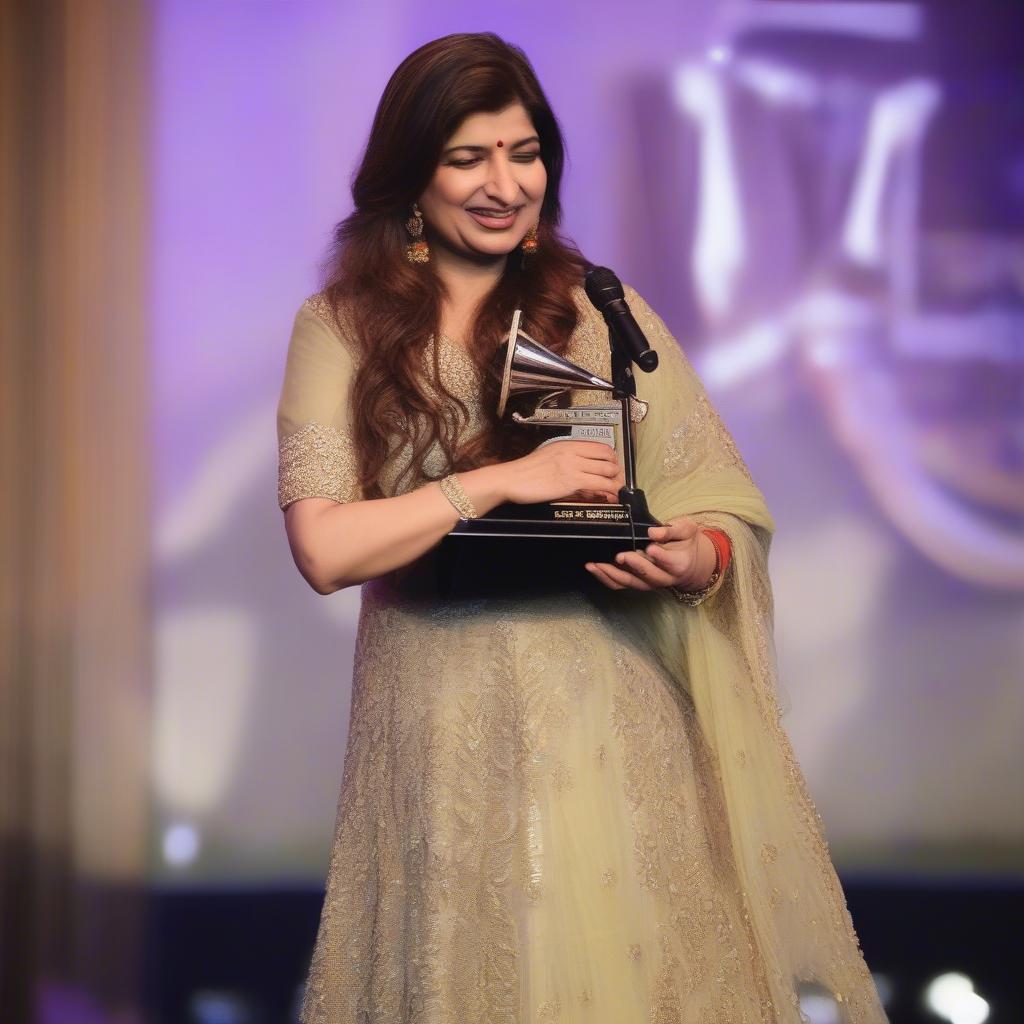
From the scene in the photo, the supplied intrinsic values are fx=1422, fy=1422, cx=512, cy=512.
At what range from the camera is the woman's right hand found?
1.86 metres

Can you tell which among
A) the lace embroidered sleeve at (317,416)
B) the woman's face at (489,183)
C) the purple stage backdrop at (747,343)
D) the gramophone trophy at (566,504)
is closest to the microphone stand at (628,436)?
the gramophone trophy at (566,504)

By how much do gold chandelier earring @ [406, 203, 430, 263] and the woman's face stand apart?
0.06 m

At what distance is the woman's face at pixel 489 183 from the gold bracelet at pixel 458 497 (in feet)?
1.39

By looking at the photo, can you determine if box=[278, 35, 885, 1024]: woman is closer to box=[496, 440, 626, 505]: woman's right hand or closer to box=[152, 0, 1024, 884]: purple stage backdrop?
box=[496, 440, 626, 505]: woman's right hand

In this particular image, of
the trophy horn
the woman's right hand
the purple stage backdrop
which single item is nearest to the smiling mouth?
the trophy horn

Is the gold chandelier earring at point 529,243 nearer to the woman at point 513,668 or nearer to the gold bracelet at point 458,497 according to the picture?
the woman at point 513,668

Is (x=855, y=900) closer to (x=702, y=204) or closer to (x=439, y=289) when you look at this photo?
(x=702, y=204)

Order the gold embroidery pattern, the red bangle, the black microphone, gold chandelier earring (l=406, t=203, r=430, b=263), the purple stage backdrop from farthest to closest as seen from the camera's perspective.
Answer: the purple stage backdrop < gold chandelier earring (l=406, t=203, r=430, b=263) < the red bangle < the gold embroidery pattern < the black microphone

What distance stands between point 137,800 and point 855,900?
2344 millimetres

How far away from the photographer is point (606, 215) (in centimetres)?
466

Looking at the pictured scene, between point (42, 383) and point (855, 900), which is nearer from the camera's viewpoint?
point (42, 383)

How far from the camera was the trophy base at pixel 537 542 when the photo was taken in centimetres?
184

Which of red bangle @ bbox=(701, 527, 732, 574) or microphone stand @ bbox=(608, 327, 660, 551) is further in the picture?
red bangle @ bbox=(701, 527, 732, 574)

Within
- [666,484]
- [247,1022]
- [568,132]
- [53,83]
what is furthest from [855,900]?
[53,83]
